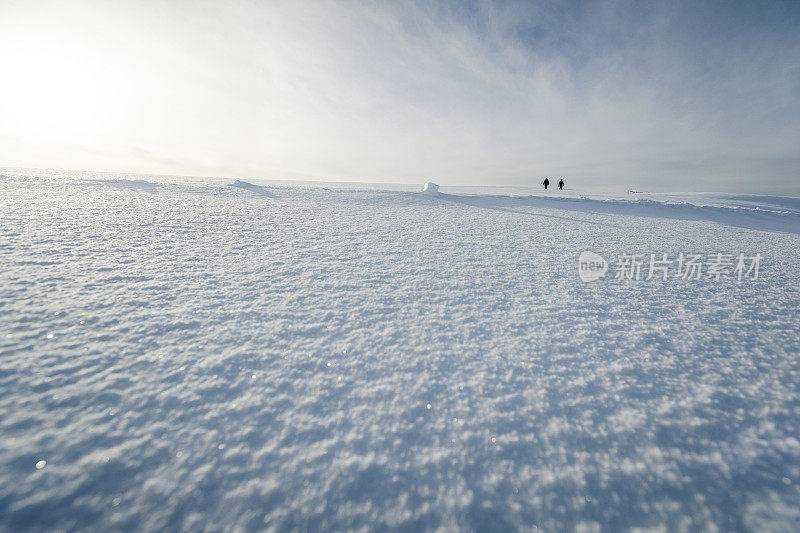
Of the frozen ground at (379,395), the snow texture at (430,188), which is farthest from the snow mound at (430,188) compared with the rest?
the frozen ground at (379,395)

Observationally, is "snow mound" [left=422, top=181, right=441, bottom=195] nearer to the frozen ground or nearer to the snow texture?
the snow texture

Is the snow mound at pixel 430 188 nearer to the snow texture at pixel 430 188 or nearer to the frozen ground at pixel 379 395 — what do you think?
the snow texture at pixel 430 188

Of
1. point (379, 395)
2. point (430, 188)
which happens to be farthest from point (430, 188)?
point (379, 395)

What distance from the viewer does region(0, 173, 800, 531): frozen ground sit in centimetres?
127

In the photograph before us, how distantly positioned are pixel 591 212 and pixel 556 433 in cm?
1039

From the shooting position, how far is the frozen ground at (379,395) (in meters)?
1.27

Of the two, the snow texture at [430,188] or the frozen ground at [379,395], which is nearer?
the frozen ground at [379,395]

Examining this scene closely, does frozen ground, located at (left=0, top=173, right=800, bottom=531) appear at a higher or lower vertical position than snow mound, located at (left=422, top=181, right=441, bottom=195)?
lower

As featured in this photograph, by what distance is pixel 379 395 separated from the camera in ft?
5.82

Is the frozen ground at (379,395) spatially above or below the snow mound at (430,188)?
below

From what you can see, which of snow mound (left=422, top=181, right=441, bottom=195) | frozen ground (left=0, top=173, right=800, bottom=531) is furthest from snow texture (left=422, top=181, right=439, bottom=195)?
frozen ground (left=0, top=173, right=800, bottom=531)

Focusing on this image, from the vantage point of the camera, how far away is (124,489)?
4.08ft

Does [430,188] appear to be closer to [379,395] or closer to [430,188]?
[430,188]

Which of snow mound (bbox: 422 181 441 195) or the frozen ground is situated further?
snow mound (bbox: 422 181 441 195)
